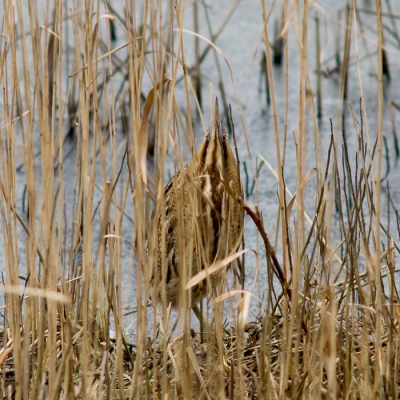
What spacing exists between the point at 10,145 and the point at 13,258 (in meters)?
0.21

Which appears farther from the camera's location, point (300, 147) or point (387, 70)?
point (387, 70)

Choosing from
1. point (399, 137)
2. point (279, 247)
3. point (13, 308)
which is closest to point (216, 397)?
point (13, 308)

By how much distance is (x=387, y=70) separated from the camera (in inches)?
154

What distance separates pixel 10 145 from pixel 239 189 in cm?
69

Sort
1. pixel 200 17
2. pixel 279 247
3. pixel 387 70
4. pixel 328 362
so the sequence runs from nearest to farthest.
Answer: pixel 328 362
pixel 279 247
pixel 387 70
pixel 200 17

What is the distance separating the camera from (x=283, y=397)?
1.40 m

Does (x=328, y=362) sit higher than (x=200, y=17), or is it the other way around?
(x=200, y=17)

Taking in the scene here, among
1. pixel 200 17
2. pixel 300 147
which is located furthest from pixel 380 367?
pixel 200 17

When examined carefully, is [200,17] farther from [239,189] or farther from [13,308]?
[13,308]

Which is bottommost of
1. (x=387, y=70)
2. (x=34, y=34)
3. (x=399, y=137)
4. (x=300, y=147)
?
(x=300, y=147)

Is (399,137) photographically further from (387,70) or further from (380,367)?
(380,367)

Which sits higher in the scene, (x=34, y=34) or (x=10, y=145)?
(x=34, y=34)

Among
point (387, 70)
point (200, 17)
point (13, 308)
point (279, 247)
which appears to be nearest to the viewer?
point (13, 308)

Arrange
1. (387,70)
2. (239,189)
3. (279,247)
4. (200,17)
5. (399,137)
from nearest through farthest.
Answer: (239,189)
(279,247)
(399,137)
(387,70)
(200,17)
